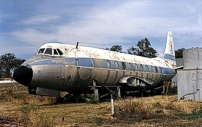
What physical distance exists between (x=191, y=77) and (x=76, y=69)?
831cm

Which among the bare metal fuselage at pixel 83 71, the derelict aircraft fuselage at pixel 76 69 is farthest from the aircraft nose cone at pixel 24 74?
the bare metal fuselage at pixel 83 71

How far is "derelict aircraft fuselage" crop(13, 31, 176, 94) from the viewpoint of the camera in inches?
743

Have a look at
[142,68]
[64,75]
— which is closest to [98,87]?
[64,75]

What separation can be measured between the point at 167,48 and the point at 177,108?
23856mm

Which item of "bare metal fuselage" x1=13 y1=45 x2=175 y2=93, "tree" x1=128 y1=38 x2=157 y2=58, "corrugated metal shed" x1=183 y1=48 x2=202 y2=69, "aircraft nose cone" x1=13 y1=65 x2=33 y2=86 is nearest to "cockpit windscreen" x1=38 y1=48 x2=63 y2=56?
"bare metal fuselage" x1=13 y1=45 x2=175 y2=93

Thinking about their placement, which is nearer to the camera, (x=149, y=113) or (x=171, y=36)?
(x=149, y=113)

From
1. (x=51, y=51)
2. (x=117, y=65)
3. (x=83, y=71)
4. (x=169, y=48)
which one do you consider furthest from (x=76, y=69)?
(x=169, y=48)

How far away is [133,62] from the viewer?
2798cm

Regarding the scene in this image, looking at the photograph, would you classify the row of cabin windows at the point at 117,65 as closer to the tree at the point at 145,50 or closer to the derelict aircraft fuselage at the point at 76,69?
the derelict aircraft fuselage at the point at 76,69

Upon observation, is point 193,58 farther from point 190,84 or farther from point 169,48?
point 169,48

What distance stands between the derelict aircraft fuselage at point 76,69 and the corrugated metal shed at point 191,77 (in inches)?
198

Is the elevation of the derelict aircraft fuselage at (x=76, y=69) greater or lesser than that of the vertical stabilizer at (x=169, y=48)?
lesser

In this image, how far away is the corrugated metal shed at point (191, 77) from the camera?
21.7 metres

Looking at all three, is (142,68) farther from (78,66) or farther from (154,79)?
(78,66)
